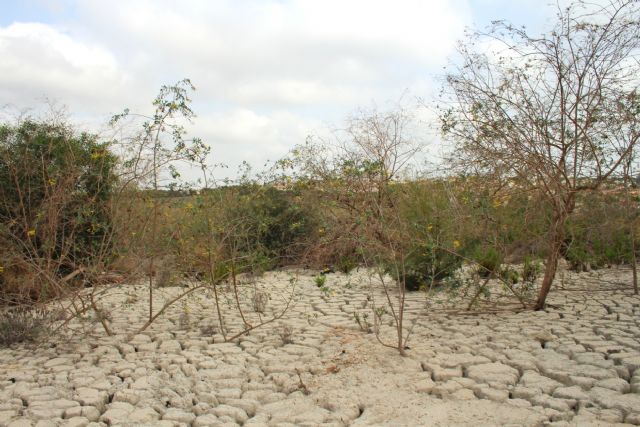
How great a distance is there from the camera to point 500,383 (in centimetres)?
387

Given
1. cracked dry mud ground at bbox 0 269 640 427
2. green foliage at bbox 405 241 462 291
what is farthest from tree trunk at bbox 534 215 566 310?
green foliage at bbox 405 241 462 291

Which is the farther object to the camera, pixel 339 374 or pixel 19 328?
pixel 19 328

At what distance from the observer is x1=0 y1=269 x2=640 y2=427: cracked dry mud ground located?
3.49 m

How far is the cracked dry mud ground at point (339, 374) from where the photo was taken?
11.4 feet

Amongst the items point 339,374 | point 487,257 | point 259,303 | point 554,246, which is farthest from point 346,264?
point 339,374

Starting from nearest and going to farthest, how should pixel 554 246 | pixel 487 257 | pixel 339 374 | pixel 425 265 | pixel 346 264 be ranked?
pixel 339 374 < pixel 554 246 < pixel 487 257 < pixel 425 265 < pixel 346 264

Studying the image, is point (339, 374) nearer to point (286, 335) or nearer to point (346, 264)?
point (286, 335)

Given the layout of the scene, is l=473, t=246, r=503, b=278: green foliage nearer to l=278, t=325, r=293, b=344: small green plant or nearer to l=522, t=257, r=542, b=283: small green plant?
l=522, t=257, r=542, b=283: small green plant

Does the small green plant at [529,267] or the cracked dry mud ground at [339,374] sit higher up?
the small green plant at [529,267]

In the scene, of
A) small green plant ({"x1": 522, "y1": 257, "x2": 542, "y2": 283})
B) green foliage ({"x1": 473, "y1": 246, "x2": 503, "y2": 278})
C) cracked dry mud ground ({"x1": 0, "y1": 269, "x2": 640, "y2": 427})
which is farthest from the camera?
green foliage ({"x1": 473, "y1": 246, "x2": 503, "y2": 278})

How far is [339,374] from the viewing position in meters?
4.16

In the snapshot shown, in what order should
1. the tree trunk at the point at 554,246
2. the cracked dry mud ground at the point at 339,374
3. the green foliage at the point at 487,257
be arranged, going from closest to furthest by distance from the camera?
Answer: the cracked dry mud ground at the point at 339,374, the tree trunk at the point at 554,246, the green foliage at the point at 487,257

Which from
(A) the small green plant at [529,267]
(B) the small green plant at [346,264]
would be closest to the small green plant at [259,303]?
(A) the small green plant at [529,267]

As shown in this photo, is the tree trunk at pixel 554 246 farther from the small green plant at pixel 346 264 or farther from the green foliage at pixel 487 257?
the small green plant at pixel 346 264
